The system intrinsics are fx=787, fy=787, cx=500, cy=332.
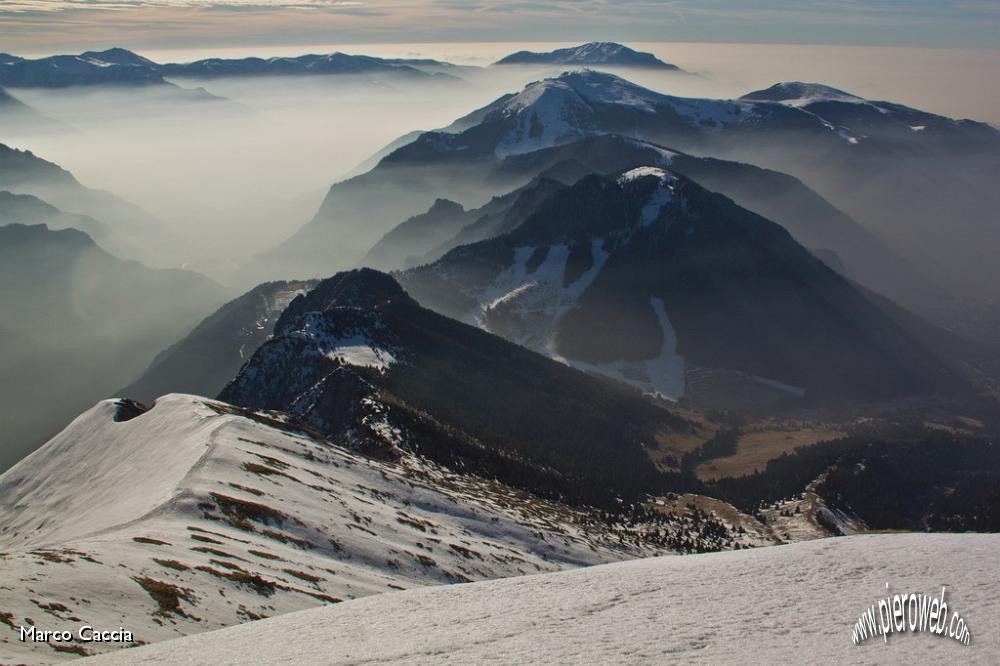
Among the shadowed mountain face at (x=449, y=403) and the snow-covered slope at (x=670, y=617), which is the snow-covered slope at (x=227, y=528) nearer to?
the snow-covered slope at (x=670, y=617)

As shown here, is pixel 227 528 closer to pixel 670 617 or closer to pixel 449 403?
pixel 670 617

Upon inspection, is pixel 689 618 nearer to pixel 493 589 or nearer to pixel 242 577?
pixel 493 589

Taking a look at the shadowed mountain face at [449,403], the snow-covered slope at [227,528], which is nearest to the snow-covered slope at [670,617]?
the snow-covered slope at [227,528]

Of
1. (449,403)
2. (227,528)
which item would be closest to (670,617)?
(227,528)

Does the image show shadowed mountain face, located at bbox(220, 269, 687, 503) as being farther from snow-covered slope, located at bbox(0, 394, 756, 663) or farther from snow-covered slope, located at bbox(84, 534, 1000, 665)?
snow-covered slope, located at bbox(84, 534, 1000, 665)

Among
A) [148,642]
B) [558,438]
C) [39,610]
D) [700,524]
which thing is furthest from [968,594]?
[558,438]

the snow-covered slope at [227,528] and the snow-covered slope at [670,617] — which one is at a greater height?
the snow-covered slope at [670,617]

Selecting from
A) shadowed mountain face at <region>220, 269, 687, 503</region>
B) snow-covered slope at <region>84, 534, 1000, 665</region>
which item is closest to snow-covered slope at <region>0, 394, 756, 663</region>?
snow-covered slope at <region>84, 534, 1000, 665</region>
